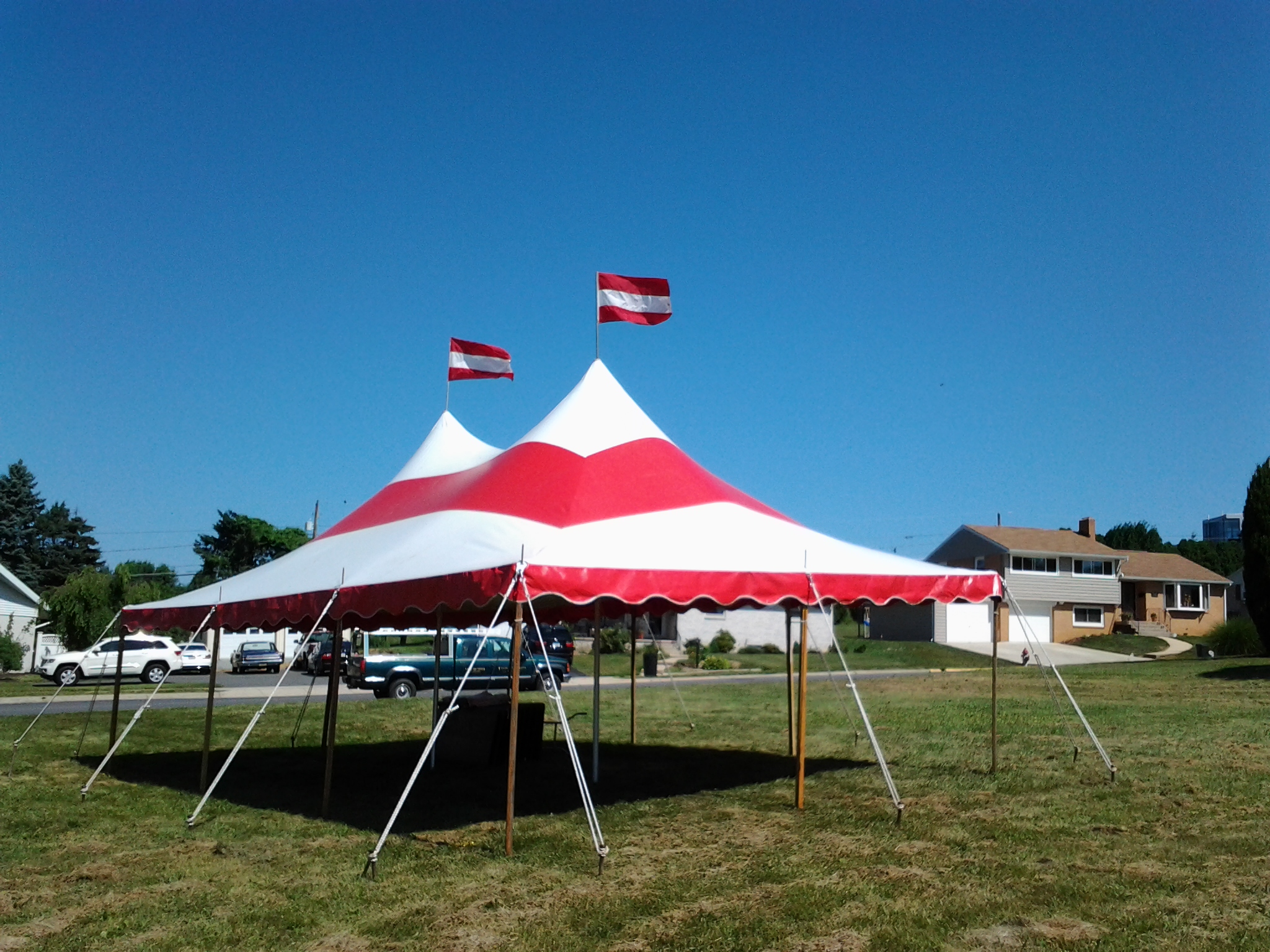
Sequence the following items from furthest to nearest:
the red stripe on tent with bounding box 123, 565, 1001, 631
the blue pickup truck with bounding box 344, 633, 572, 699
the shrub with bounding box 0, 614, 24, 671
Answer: the shrub with bounding box 0, 614, 24, 671 < the blue pickup truck with bounding box 344, 633, 572, 699 < the red stripe on tent with bounding box 123, 565, 1001, 631

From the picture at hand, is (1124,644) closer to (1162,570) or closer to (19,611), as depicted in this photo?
(1162,570)

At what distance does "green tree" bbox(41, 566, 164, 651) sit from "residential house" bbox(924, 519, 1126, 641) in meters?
30.8

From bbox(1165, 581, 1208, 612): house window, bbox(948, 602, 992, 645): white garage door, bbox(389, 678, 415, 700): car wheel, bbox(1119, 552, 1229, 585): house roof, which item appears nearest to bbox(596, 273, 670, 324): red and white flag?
bbox(389, 678, 415, 700): car wheel

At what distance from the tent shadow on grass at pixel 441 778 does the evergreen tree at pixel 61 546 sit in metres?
58.0

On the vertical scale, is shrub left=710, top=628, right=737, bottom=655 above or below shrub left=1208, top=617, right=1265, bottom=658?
below

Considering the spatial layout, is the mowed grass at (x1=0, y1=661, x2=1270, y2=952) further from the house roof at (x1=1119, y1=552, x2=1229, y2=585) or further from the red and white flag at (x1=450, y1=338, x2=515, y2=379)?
the house roof at (x1=1119, y1=552, x2=1229, y2=585)

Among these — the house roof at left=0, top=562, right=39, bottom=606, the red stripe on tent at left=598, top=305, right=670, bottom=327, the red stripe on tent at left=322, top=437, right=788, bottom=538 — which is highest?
the red stripe on tent at left=598, top=305, right=670, bottom=327

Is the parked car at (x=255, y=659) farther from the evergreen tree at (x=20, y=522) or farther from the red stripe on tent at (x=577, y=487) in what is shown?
the evergreen tree at (x=20, y=522)

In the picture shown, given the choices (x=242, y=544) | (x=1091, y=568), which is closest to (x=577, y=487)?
(x=1091, y=568)

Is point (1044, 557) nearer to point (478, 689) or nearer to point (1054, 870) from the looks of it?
point (478, 689)

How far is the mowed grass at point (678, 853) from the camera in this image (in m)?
6.00

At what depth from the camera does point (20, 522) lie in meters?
64.7

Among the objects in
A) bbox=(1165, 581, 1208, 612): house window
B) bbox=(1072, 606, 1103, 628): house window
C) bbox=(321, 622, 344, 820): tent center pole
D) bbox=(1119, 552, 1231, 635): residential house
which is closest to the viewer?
bbox=(321, 622, 344, 820): tent center pole

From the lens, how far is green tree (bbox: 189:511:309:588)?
8050 cm
